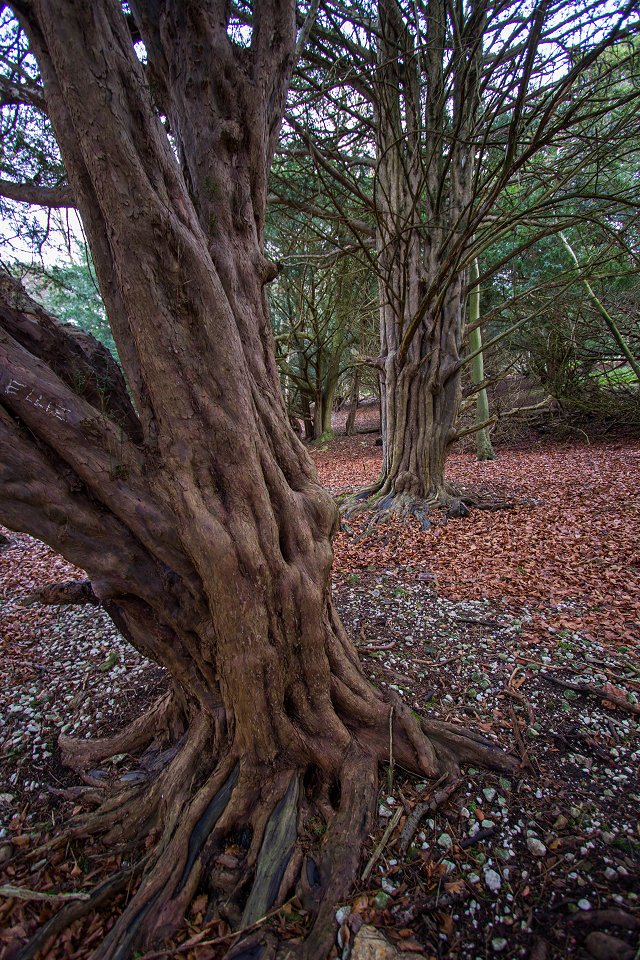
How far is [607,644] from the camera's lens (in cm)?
285

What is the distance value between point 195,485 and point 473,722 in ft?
6.67

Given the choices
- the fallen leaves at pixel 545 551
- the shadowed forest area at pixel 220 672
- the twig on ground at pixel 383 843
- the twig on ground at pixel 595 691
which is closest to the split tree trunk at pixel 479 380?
the fallen leaves at pixel 545 551

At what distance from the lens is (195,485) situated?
171 centimetres

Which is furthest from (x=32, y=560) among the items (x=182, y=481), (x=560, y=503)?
(x=560, y=503)

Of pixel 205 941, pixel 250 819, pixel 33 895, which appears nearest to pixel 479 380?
pixel 250 819

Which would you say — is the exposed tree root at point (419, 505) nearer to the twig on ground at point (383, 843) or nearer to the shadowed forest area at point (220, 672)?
the shadowed forest area at point (220, 672)

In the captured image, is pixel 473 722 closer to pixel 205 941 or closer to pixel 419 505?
pixel 205 941

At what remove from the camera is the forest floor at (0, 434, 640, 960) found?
1446mm

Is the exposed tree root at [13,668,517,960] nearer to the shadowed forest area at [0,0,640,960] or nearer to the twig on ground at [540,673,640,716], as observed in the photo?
the shadowed forest area at [0,0,640,960]

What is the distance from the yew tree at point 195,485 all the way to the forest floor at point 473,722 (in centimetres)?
16

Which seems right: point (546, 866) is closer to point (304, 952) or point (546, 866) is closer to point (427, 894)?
point (427, 894)

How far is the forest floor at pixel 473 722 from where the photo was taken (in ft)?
4.75

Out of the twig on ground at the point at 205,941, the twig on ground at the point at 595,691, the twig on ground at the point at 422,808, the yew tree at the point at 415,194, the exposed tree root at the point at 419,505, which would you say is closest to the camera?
the twig on ground at the point at 205,941

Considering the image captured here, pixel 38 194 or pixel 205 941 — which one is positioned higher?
pixel 38 194
